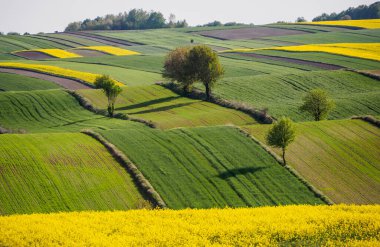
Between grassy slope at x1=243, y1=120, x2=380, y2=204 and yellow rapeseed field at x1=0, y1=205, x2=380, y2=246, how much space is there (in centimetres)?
1144

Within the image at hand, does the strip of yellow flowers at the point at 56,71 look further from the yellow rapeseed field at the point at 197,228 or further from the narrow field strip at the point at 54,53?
the yellow rapeseed field at the point at 197,228

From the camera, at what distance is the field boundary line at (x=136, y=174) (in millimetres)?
40719

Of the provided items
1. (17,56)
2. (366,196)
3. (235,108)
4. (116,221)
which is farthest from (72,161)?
(17,56)

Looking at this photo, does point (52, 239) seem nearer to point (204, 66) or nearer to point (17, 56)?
point (204, 66)

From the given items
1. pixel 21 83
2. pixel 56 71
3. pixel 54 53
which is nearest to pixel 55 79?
pixel 21 83

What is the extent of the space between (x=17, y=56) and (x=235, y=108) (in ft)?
245

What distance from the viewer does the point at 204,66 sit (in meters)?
84.6

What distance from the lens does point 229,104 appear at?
76.7m

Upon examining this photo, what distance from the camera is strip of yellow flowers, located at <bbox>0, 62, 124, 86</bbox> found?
96688mm

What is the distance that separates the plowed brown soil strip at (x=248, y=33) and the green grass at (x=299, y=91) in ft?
265

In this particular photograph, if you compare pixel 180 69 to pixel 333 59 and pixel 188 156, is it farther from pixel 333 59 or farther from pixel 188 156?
pixel 333 59

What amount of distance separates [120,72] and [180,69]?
2335 cm

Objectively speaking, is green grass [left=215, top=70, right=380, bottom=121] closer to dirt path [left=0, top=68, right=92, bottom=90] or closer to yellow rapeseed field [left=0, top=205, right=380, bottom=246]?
dirt path [left=0, top=68, right=92, bottom=90]

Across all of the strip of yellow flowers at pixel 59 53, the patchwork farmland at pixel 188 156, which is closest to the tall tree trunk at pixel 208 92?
the patchwork farmland at pixel 188 156
